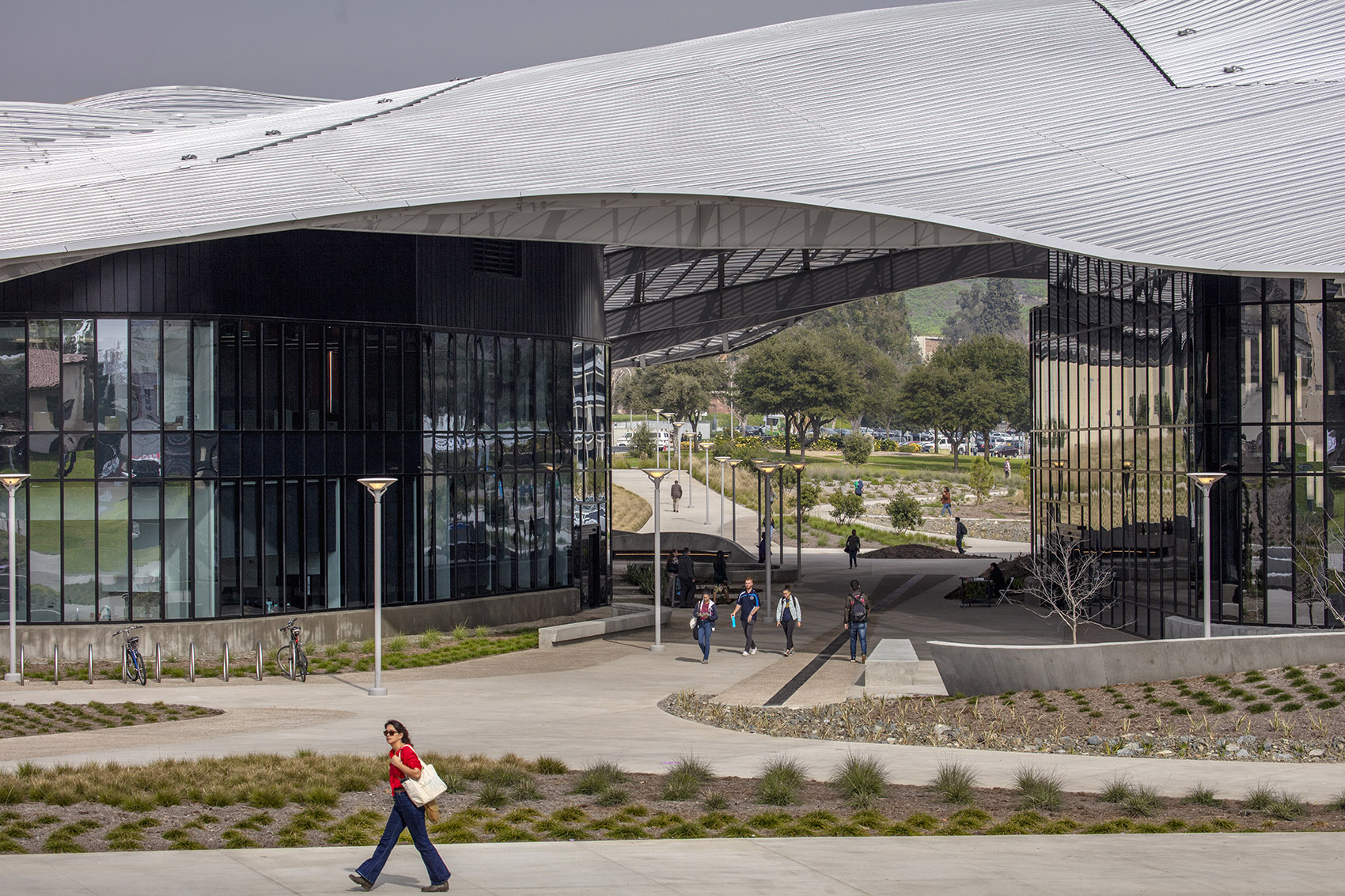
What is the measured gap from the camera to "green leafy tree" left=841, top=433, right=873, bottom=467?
11312 centimetres

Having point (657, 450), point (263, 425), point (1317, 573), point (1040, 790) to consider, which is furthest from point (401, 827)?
point (657, 450)

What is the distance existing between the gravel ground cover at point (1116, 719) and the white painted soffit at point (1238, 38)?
16.9 meters

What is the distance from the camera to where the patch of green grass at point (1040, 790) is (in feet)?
50.3

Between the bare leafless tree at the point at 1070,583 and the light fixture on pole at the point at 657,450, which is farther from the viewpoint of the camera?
the light fixture on pole at the point at 657,450

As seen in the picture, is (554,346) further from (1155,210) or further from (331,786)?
(331,786)

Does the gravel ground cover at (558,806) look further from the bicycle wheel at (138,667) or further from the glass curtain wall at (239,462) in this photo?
the glass curtain wall at (239,462)

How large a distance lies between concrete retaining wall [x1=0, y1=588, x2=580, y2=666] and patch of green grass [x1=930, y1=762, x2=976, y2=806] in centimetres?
1839

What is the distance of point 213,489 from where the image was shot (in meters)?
31.2

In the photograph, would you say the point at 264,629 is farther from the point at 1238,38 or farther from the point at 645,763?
the point at 1238,38

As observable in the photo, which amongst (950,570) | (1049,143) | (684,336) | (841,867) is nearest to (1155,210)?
(1049,143)

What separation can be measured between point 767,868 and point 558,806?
361cm

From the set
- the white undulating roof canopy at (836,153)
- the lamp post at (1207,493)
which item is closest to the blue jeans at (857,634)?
the lamp post at (1207,493)

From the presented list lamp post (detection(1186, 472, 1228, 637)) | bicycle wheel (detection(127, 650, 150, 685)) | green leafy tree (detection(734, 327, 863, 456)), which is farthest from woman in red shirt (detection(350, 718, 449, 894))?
green leafy tree (detection(734, 327, 863, 456))

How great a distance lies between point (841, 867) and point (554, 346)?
27462 millimetres
